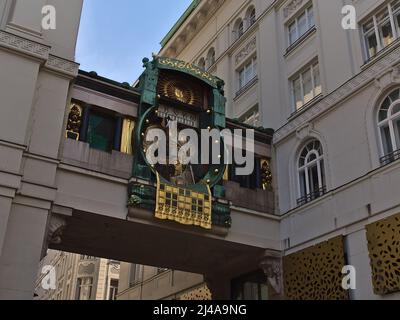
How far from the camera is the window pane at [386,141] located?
14.3m

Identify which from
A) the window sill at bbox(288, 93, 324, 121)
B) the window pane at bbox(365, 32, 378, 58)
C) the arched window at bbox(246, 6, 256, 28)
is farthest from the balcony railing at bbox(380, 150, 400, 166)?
the arched window at bbox(246, 6, 256, 28)

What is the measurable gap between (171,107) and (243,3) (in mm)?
9756

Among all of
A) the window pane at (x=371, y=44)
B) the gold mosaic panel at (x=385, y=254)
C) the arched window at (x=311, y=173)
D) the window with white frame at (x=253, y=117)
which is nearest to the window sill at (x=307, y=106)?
the arched window at (x=311, y=173)

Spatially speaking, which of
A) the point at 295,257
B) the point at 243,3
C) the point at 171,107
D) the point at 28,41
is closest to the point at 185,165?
the point at 171,107

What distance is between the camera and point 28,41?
560 inches

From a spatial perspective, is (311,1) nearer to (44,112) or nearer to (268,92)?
(268,92)

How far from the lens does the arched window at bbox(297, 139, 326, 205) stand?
1655 centimetres

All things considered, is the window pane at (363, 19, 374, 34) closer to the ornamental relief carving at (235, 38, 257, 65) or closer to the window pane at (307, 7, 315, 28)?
the window pane at (307, 7, 315, 28)

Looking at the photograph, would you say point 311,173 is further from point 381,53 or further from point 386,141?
point 381,53

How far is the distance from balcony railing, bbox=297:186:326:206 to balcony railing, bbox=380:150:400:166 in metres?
2.42

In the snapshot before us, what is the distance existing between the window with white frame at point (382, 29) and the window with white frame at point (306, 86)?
220 cm

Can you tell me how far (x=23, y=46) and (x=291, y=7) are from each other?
10.9 metres

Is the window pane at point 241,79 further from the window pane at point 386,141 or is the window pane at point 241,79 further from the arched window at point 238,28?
the window pane at point 386,141

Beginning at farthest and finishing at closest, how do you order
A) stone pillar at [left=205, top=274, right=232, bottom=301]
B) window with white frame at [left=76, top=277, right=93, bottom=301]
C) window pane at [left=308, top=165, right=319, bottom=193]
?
window with white frame at [left=76, top=277, right=93, bottom=301] < stone pillar at [left=205, top=274, right=232, bottom=301] < window pane at [left=308, top=165, right=319, bottom=193]
